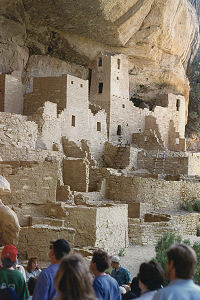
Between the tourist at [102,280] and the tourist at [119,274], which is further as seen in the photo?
the tourist at [119,274]

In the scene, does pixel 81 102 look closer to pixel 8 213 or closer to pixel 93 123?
pixel 93 123

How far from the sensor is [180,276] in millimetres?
3334

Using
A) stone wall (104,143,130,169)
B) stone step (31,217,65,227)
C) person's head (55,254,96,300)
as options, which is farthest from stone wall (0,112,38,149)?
person's head (55,254,96,300)

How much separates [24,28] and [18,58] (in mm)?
1695

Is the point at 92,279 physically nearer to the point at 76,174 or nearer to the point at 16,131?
the point at 16,131

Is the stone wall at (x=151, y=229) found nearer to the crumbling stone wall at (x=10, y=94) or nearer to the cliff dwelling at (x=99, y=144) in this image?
the cliff dwelling at (x=99, y=144)

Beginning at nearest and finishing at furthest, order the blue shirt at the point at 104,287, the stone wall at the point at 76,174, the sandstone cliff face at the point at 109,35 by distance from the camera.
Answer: the blue shirt at the point at 104,287, the stone wall at the point at 76,174, the sandstone cliff face at the point at 109,35

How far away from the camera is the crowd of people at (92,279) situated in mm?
3137

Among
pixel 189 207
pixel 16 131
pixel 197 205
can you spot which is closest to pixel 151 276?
pixel 16 131

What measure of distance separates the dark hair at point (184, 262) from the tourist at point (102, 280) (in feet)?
4.17

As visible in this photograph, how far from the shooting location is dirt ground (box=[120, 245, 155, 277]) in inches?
462

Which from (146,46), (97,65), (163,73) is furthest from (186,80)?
(97,65)

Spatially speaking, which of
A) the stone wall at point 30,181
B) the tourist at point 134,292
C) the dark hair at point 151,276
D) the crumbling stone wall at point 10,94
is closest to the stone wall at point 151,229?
the stone wall at point 30,181

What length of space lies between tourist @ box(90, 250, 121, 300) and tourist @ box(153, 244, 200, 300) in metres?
1.20
